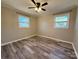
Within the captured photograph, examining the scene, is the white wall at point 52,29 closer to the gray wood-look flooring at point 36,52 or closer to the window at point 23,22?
the gray wood-look flooring at point 36,52

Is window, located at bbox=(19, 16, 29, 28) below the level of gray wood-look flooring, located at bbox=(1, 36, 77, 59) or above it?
above

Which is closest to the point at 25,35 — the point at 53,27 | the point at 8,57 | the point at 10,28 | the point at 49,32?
the point at 10,28

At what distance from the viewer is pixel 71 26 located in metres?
4.04

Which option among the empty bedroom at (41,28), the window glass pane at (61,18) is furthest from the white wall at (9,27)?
the window glass pane at (61,18)

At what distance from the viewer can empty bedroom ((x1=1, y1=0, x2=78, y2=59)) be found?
9.58ft

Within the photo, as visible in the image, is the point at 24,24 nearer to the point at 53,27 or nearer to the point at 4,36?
the point at 4,36

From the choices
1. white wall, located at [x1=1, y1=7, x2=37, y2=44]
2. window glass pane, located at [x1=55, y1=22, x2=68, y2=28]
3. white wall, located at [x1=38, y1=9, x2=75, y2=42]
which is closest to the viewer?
white wall, located at [x1=1, y1=7, x2=37, y2=44]

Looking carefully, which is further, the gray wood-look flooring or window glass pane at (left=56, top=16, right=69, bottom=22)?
window glass pane at (left=56, top=16, right=69, bottom=22)

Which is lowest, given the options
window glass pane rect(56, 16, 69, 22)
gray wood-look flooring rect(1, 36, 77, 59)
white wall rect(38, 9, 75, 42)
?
gray wood-look flooring rect(1, 36, 77, 59)

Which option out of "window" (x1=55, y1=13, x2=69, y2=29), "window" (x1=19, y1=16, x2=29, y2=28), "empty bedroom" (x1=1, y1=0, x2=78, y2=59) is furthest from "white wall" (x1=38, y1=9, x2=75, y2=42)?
"window" (x1=19, y1=16, x2=29, y2=28)

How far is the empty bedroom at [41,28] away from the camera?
2919 millimetres

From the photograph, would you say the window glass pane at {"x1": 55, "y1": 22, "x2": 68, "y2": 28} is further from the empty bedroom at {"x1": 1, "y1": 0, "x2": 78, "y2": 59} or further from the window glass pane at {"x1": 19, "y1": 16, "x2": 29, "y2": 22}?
the window glass pane at {"x1": 19, "y1": 16, "x2": 29, "y2": 22}

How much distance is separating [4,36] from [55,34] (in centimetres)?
384

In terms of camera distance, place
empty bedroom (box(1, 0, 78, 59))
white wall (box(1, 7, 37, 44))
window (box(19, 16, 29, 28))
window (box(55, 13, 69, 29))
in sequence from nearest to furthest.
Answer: empty bedroom (box(1, 0, 78, 59)) → white wall (box(1, 7, 37, 44)) → window (box(55, 13, 69, 29)) → window (box(19, 16, 29, 28))
